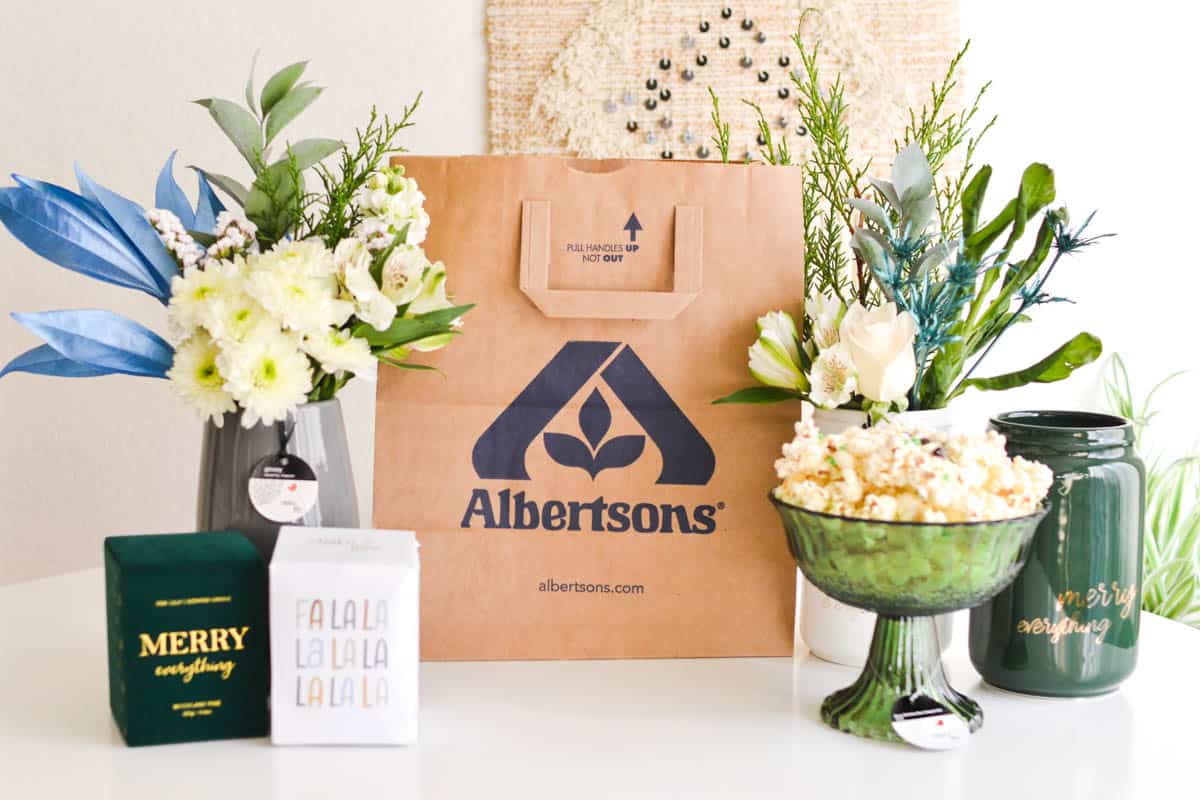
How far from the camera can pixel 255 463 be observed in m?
0.95

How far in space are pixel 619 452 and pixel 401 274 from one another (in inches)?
9.9

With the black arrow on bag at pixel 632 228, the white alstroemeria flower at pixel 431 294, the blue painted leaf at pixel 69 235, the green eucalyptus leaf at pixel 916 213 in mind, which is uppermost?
the green eucalyptus leaf at pixel 916 213

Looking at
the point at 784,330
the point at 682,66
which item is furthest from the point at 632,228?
the point at 682,66

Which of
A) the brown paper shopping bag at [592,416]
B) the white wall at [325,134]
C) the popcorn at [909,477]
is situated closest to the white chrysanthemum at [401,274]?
the brown paper shopping bag at [592,416]

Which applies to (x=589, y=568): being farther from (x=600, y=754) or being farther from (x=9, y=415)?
(x=9, y=415)

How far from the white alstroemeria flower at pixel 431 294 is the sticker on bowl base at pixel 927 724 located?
→ 469 mm

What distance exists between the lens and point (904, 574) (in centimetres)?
83

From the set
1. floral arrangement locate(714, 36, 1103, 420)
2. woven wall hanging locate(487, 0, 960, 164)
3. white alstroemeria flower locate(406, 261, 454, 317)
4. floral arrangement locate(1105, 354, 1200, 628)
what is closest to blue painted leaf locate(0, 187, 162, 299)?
white alstroemeria flower locate(406, 261, 454, 317)

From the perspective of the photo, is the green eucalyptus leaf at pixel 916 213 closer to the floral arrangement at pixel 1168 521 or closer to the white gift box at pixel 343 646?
the white gift box at pixel 343 646

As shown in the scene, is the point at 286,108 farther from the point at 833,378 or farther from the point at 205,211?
the point at 833,378

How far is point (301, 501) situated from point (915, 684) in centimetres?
49

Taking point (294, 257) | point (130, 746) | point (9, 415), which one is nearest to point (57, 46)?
point (9, 415)

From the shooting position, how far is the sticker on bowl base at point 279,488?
95 centimetres

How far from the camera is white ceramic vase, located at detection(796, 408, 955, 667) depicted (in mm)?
1012
